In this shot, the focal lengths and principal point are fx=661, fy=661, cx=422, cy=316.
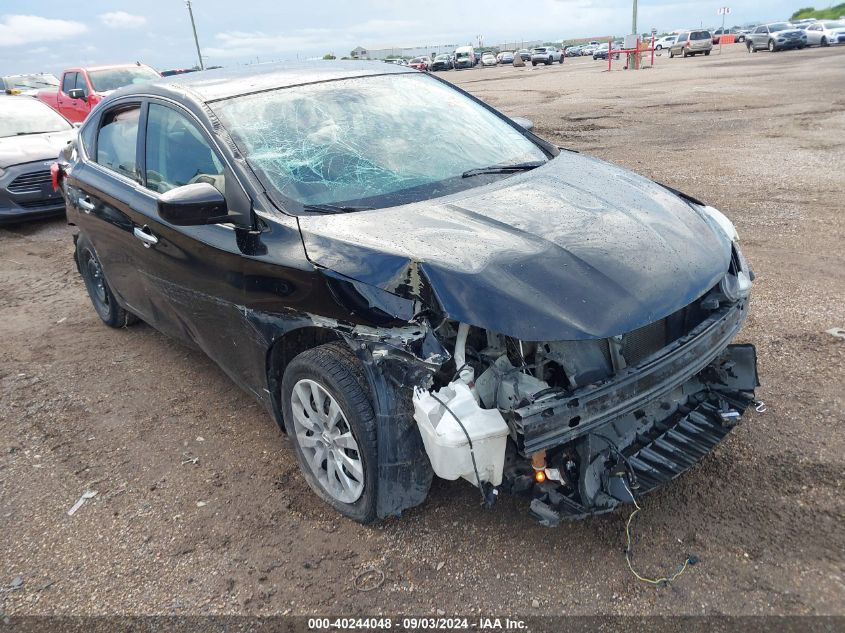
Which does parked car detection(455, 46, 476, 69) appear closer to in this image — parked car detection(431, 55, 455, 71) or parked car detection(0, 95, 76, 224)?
parked car detection(431, 55, 455, 71)

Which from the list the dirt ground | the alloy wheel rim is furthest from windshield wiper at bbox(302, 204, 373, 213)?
the dirt ground

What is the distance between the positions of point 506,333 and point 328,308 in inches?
30.0

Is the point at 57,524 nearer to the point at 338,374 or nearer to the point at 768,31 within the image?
the point at 338,374

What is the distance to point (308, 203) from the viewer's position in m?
2.89

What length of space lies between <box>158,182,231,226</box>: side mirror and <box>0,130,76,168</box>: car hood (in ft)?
23.0

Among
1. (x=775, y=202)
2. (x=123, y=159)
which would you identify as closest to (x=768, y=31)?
A: (x=775, y=202)

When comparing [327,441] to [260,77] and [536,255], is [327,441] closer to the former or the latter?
[536,255]

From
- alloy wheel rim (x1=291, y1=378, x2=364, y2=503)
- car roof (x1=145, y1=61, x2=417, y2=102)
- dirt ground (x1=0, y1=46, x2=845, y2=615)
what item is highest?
car roof (x1=145, y1=61, x2=417, y2=102)

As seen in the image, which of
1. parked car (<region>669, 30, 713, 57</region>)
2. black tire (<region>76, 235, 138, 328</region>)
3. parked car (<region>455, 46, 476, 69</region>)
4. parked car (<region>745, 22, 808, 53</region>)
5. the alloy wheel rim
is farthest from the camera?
parked car (<region>455, 46, 476, 69</region>)

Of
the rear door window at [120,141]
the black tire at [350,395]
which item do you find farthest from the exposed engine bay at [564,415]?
the rear door window at [120,141]

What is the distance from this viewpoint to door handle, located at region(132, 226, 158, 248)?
3529 mm

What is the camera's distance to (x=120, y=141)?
13.4 ft

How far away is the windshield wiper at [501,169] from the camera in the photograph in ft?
10.9

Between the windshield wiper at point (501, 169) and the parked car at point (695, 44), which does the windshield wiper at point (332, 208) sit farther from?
the parked car at point (695, 44)
